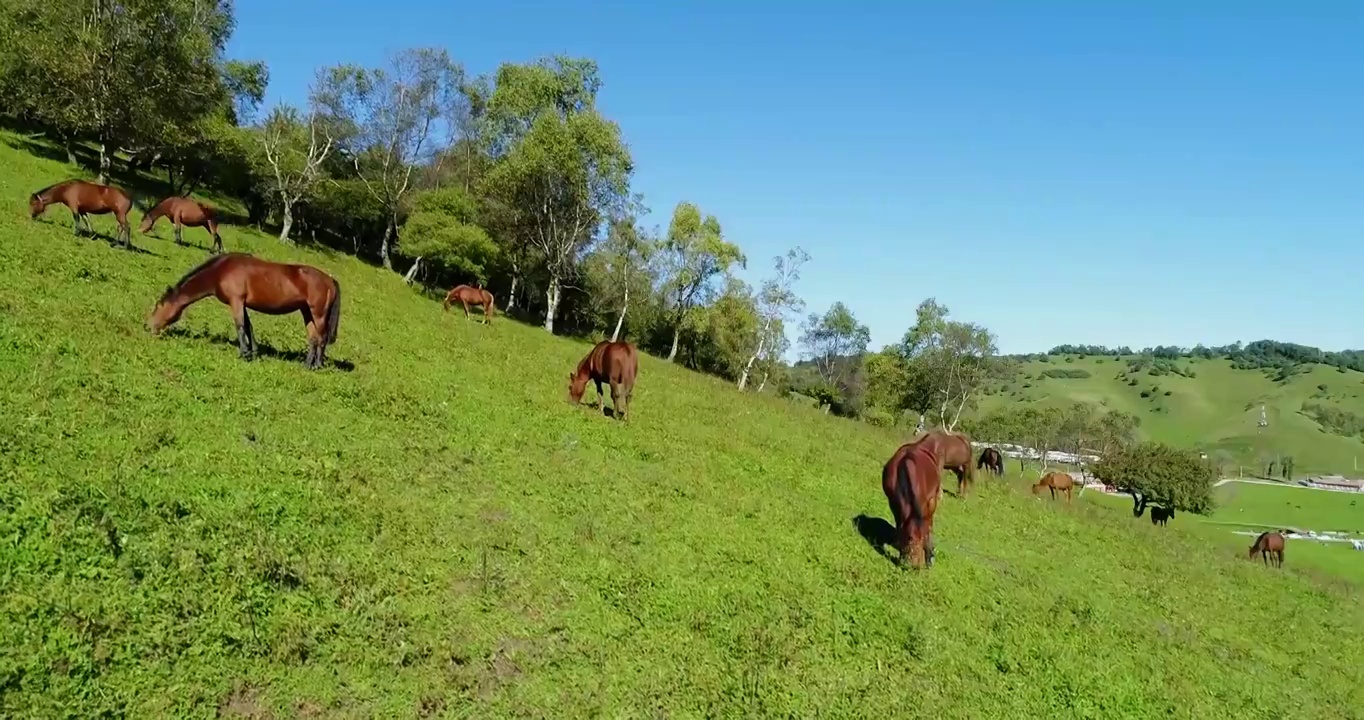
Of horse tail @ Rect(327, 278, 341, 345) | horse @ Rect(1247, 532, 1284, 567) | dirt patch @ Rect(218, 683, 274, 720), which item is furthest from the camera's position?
horse @ Rect(1247, 532, 1284, 567)

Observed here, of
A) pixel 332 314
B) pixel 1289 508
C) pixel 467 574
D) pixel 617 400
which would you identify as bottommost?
pixel 1289 508

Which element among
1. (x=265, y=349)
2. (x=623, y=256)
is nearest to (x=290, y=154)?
(x=623, y=256)

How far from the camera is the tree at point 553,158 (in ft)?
151

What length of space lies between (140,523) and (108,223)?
82.3 ft

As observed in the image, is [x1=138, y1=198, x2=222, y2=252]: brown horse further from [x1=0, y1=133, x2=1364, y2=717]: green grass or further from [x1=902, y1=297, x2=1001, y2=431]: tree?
[x1=902, y1=297, x2=1001, y2=431]: tree

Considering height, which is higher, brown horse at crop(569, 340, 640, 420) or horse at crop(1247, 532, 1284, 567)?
brown horse at crop(569, 340, 640, 420)

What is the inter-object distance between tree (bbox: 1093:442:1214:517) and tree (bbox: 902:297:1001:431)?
770 inches

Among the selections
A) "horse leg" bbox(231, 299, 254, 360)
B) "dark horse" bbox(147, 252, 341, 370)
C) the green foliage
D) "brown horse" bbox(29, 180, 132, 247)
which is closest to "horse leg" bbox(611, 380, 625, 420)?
"dark horse" bbox(147, 252, 341, 370)

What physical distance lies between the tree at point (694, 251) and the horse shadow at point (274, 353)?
45.4 metres

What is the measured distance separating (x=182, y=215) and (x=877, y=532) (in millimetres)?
27016

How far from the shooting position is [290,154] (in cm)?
4597

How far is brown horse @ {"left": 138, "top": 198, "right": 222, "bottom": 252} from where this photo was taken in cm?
2897

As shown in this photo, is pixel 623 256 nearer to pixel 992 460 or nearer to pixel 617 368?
pixel 992 460

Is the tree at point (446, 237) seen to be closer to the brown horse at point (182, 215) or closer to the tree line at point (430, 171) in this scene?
the tree line at point (430, 171)
